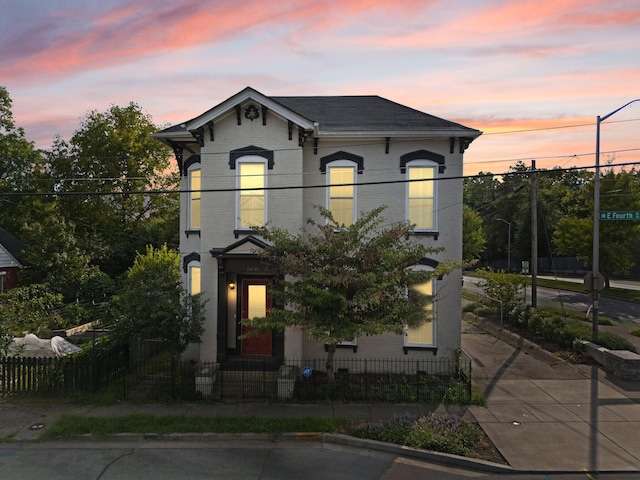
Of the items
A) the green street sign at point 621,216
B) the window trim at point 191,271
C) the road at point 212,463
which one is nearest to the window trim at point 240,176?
the window trim at point 191,271

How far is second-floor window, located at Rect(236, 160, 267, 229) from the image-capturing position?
44.9 feet

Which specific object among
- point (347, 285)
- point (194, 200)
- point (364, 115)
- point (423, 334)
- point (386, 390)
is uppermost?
point (364, 115)

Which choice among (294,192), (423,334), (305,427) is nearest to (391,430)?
(305,427)

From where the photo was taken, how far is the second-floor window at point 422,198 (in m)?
Answer: 14.2

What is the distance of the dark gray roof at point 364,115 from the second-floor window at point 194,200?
394cm

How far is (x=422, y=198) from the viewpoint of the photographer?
14.3 metres

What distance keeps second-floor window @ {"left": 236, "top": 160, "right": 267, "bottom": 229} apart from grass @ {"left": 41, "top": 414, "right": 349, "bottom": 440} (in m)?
5.80

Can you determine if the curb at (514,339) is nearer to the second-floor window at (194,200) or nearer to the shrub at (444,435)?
the shrub at (444,435)

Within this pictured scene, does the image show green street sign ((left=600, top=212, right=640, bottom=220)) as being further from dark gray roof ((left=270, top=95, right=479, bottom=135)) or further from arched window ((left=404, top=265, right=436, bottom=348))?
arched window ((left=404, top=265, right=436, bottom=348))

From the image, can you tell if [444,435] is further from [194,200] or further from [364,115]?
[194,200]

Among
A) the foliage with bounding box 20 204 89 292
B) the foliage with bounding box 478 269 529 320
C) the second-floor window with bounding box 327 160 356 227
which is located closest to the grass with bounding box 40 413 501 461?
the second-floor window with bounding box 327 160 356 227

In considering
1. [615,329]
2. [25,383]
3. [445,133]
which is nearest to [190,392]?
[25,383]

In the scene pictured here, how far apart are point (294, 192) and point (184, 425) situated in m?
6.99

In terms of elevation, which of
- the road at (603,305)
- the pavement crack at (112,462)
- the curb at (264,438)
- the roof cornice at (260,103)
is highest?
the roof cornice at (260,103)
